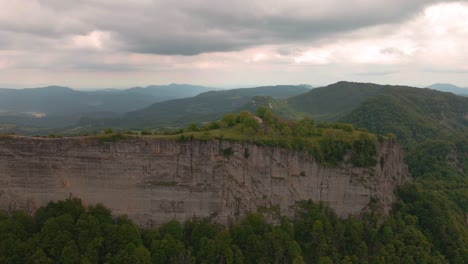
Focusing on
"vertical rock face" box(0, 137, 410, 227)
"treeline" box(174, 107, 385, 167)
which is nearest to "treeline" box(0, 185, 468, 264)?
"vertical rock face" box(0, 137, 410, 227)

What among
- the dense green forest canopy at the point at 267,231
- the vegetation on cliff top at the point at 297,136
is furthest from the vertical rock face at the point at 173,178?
the dense green forest canopy at the point at 267,231

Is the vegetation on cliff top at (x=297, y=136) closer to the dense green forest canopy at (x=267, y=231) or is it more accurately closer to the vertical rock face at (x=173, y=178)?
the dense green forest canopy at (x=267, y=231)

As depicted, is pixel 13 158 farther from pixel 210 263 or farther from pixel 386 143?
pixel 386 143

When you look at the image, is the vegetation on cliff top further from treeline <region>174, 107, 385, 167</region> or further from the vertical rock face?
the vertical rock face

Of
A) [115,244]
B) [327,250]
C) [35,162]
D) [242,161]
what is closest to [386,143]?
[327,250]

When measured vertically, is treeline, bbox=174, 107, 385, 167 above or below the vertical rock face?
above

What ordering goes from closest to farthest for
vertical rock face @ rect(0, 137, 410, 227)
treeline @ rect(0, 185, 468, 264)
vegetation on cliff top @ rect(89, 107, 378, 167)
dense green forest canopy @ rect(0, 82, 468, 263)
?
1. treeline @ rect(0, 185, 468, 264)
2. dense green forest canopy @ rect(0, 82, 468, 263)
3. vertical rock face @ rect(0, 137, 410, 227)
4. vegetation on cliff top @ rect(89, 107, 378, 167)
